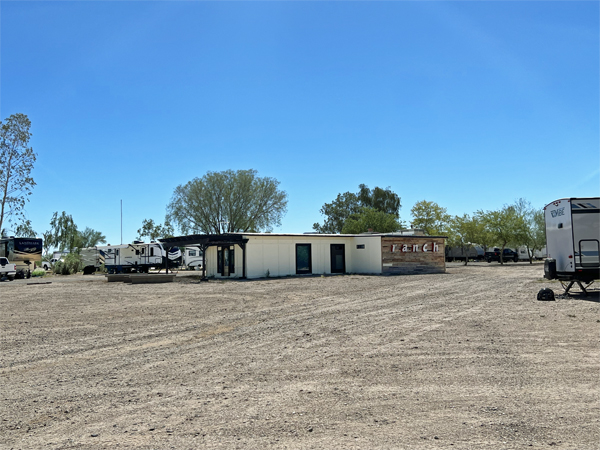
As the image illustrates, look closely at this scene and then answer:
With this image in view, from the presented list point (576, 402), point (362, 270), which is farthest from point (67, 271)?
point (576, 402)

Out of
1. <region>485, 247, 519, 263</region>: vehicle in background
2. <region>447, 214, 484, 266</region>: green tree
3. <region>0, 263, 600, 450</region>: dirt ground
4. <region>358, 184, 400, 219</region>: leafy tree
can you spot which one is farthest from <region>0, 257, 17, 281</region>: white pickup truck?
<region>358, 184, 400, 219</region>: leafy tree

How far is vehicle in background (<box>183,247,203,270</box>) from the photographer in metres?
44.8

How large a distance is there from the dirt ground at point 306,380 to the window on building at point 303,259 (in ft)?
59.1

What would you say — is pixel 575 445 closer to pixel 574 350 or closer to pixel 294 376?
pixel 294 376

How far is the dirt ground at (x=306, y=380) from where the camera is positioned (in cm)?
426

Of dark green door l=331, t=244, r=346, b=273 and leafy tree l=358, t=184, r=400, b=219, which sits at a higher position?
leafy tree l=358, t=184, r=400, b=219

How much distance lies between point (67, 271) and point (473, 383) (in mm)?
39452

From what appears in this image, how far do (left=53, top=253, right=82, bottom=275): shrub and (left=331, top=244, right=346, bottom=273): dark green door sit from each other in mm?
22001

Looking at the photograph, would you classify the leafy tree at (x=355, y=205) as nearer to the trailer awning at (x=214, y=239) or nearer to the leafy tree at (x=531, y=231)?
the leafy tree at (x=531, y=231)

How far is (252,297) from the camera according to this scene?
55.1 feet

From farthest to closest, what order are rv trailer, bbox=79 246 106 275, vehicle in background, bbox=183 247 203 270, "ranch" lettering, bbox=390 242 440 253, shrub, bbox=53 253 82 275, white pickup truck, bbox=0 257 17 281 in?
1. vehicle in background, bbox=183 247 203 270
2. rv trailer, bbox=79 246 106 275
3. shrub, bbox=53 253 82 275
4. "ranch" lettering, bbox=390 242 440 253
5. white pickup truck, bbox=0 257 17 281

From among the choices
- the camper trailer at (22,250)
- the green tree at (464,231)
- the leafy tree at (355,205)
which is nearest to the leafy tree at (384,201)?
the leafy tree at (355,205)

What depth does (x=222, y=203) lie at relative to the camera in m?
53.9

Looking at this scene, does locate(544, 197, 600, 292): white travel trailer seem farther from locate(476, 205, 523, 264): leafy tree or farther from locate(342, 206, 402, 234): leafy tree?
locate(342, 206, 402, 234): leafy tree
